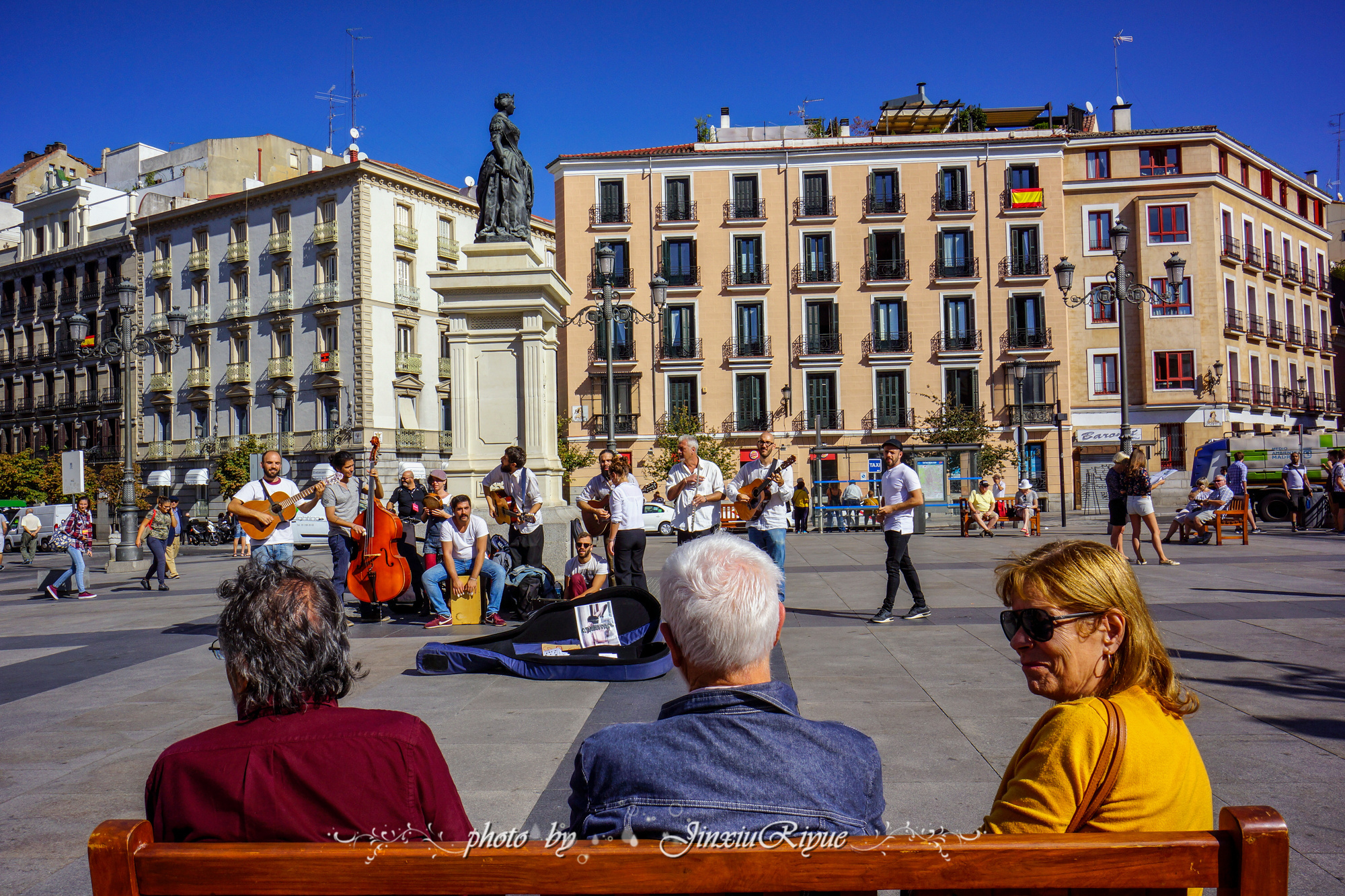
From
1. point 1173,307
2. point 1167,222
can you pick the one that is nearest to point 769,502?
point 1173,307

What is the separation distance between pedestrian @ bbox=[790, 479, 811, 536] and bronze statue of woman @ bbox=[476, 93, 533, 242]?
1831 cm

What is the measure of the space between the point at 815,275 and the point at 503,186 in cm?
3249

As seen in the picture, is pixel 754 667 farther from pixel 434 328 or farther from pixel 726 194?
pixel 434 328

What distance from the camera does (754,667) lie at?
1.91 meters

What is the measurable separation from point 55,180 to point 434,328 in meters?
32.6

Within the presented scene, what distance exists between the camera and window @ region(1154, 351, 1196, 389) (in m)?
43.6

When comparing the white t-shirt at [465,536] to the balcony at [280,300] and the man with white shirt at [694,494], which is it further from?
the balcony at [280,300]

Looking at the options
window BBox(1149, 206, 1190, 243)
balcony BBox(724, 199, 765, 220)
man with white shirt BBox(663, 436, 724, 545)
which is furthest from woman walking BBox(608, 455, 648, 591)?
window BBox(1149, 206, 1190, 243)

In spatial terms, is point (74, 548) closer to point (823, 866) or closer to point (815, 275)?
point (823, 866)

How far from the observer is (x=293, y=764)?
186cm

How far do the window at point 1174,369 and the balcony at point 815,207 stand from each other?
16.9 meters

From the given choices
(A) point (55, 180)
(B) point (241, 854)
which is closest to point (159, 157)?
(A) point (55, 180)

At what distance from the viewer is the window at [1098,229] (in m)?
44.4

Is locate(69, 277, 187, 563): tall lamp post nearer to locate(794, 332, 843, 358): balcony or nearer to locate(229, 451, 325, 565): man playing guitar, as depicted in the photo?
locate(229, 451, 325, 565): man playing guitar
